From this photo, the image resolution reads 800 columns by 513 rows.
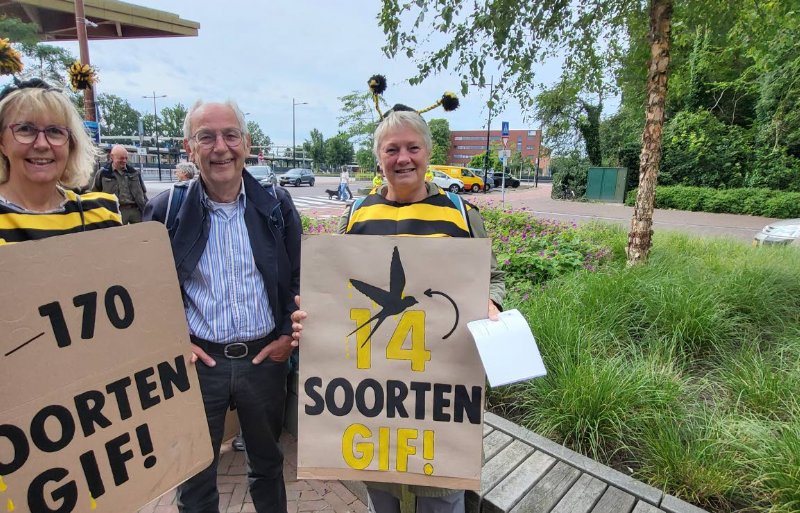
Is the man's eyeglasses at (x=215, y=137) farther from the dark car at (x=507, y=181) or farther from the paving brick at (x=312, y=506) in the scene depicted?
the dark car at (x=507, y=181)

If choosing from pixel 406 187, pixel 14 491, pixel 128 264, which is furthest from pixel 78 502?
pixel 406 187

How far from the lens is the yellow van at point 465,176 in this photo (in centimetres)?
2689

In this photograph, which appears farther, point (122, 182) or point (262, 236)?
point (122, 182)

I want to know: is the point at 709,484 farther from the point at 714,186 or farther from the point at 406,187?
the point at 714,186

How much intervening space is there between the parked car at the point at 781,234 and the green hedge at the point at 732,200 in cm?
840

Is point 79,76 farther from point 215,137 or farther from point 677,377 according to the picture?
point 677,377

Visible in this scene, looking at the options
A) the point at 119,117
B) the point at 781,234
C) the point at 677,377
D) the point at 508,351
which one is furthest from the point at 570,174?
the point at 119,117

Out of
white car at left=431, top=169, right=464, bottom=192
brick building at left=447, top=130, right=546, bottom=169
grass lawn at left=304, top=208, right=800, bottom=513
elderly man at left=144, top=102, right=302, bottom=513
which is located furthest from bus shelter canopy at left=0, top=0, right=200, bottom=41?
brick building at left=447, top=130, right=546, bottom=169

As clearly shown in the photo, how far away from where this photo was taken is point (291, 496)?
7.92ft

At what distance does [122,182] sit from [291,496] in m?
4.95

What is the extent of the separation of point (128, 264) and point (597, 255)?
5088mm

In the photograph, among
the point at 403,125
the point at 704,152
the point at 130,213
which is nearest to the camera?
the point at 403,125

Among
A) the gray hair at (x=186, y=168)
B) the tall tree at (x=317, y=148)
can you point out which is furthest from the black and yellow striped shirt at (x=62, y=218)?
the tall tree at (x=317, y=148)

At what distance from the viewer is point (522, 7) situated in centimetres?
391
